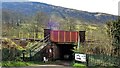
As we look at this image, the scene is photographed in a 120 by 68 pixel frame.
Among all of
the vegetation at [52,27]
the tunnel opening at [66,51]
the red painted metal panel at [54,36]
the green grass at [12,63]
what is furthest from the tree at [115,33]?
the green grass at [12,63]

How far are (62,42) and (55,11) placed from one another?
42 cm

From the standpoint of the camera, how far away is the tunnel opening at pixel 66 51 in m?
3.52

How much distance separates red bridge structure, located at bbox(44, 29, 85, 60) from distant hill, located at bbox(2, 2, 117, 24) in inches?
8.8

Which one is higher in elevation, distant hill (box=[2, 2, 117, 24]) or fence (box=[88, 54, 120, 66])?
distant hill (box=[2, 2, 117, 24])

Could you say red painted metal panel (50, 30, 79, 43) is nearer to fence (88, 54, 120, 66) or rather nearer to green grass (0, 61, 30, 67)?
fence (88, 54, 120, 66)

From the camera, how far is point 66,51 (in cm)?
355

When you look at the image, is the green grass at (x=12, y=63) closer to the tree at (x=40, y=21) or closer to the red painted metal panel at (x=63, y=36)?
the tree at (x=40, y=21)

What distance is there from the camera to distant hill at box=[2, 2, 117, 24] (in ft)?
11.4

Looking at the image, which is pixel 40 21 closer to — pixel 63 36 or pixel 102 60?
pixel 63 36

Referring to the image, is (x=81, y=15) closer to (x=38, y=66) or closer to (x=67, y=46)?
(x=67, y=46)

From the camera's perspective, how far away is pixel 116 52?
11.8 feet

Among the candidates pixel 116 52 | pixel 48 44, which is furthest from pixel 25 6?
pixel 116 52

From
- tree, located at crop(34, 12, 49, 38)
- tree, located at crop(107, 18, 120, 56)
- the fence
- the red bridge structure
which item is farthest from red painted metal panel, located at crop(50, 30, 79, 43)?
tree, located at crop(107, 18, 120, 56)

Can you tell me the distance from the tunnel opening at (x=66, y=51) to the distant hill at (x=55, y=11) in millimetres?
387
